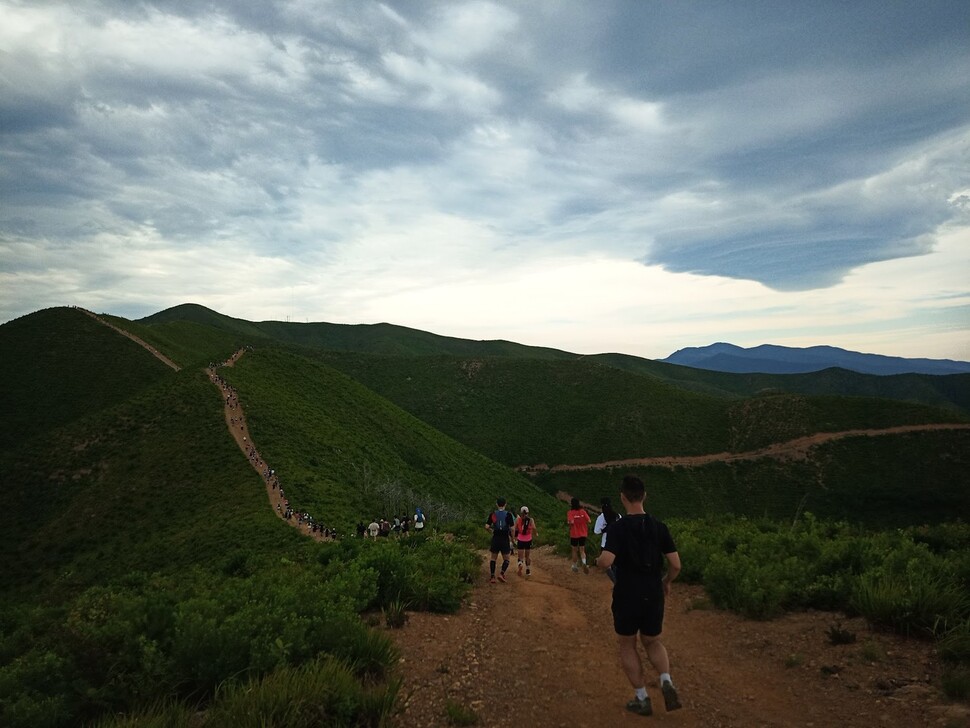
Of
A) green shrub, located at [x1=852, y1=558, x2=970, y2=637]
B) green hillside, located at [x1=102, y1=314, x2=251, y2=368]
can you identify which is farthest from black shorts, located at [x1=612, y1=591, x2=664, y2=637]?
green hillside, located at [x1=102, y1=314, x2=251, y2=368]

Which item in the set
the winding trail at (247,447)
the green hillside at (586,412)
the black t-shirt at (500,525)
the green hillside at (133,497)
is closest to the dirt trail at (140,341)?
the winding trail at (247,447)

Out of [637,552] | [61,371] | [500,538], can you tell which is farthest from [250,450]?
[61,371]

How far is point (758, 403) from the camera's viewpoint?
81.3m

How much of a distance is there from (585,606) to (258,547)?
15001mm

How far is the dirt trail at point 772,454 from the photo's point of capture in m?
66.0

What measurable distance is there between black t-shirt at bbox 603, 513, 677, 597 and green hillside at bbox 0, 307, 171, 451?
6782 centimetres

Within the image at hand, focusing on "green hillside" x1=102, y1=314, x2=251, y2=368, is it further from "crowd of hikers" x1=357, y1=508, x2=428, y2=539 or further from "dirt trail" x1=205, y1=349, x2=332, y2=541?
"crowd of hikers" x1=357, y1=508, x2=428, y2=539

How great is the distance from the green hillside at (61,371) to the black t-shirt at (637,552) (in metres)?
67.8

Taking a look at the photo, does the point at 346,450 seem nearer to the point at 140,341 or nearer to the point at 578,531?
the point at 578,531

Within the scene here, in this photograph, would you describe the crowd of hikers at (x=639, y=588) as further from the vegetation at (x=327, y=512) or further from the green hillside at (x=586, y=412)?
the green hillside at (x=586, y=412)

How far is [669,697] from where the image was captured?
206 inches

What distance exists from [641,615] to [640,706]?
962mm

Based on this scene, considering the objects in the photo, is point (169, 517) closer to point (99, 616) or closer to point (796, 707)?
point (99, 616)

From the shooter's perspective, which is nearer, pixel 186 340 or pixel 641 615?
pixel 641 615
